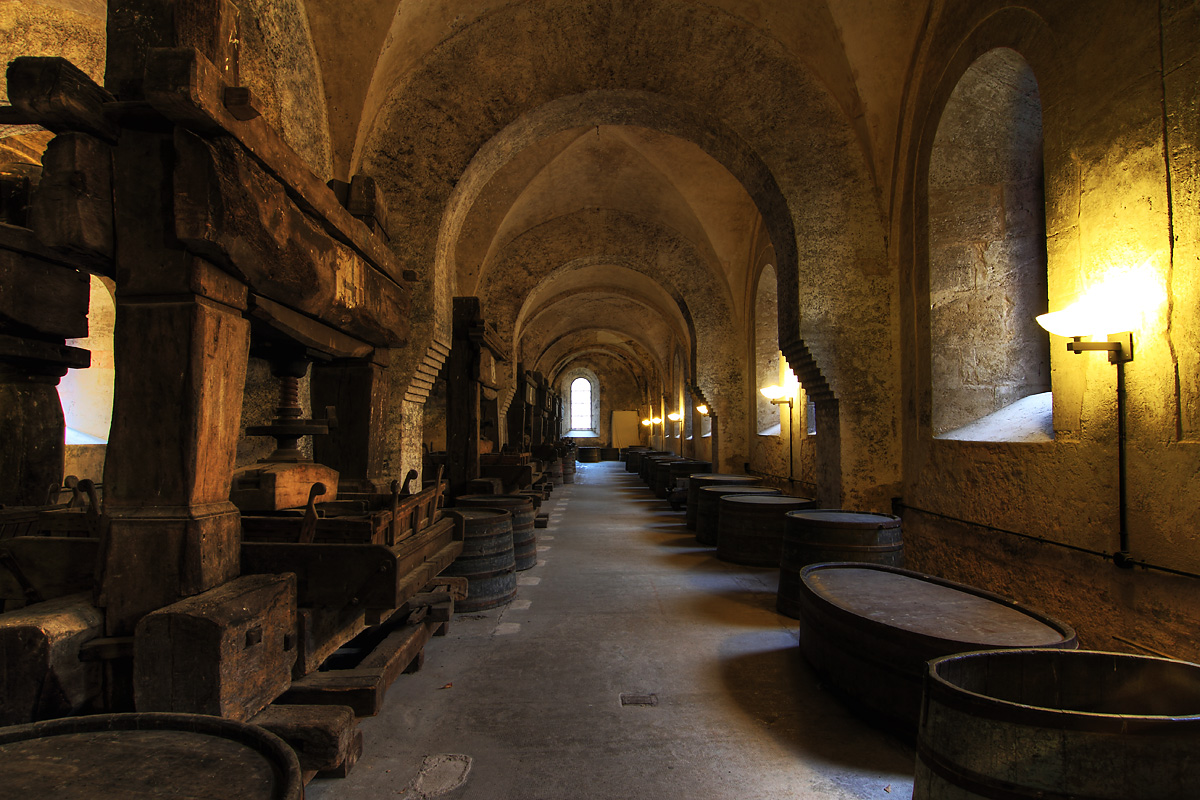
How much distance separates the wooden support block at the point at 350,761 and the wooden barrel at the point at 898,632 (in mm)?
2226

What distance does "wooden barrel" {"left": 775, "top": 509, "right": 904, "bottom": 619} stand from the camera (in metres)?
4.35

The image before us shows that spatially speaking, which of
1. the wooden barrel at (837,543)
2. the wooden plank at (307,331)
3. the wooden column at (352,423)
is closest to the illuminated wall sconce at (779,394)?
the wooden barrel at (837,543)

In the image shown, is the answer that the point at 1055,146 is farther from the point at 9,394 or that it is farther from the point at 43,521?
the point at 9,394

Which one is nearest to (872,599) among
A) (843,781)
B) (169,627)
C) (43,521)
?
(843,781)

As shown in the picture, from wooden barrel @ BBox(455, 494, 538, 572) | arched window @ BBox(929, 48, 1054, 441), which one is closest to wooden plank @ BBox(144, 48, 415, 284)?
wooden barrel @ BBox(455, 494, 538, 572)

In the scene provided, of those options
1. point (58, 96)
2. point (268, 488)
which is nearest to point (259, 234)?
point (58, 96)

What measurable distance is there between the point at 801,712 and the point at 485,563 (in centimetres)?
265

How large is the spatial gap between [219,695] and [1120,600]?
14.6 ft

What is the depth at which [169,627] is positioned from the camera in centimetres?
200

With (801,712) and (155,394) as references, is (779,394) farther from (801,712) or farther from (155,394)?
(155,394)

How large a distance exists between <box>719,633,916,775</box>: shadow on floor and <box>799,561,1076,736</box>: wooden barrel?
0.32 feet

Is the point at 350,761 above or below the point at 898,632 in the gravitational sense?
below

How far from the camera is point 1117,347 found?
338 centimetres

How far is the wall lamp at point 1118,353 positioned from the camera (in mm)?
3350
